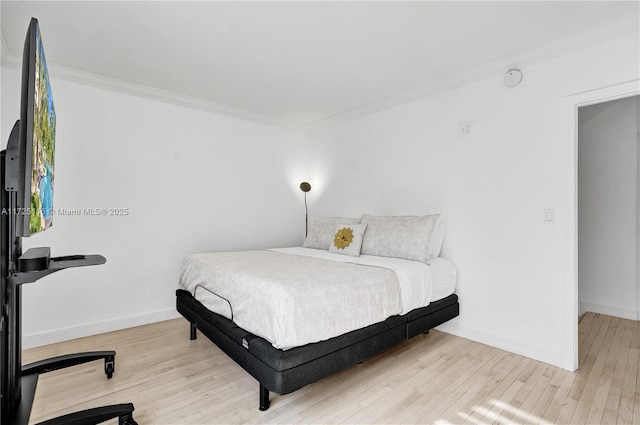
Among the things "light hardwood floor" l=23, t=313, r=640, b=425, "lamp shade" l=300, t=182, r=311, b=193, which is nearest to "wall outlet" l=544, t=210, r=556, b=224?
"light hardwood floor" l=23, t=313, r=640, b=425

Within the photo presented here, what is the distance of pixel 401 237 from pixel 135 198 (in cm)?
276

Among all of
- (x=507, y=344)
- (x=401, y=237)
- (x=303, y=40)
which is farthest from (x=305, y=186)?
(x=507, y=344)

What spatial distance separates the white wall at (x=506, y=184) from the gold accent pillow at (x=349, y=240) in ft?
1.95

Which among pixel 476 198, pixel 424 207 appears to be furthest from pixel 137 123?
pixel 476 198

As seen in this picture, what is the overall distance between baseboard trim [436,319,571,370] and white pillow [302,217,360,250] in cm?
148

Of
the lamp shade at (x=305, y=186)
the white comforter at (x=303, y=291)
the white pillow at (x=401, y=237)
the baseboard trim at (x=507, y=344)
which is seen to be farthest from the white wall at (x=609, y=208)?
the lamp shade at (x=305, y=186)

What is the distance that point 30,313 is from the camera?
9.23 feet

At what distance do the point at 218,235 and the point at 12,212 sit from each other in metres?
2.50

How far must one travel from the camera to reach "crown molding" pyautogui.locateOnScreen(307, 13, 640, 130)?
224cm

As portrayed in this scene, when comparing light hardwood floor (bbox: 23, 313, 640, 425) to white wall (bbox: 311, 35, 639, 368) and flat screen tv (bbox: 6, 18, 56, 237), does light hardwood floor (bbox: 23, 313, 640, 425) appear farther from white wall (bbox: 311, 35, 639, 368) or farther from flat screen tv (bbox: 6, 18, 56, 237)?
flat screen tv (bbox: 6, 18, 56, 237)

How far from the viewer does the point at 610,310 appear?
3639mm

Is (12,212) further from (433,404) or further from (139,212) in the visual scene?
(433,404)

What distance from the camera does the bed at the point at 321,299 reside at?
5.99 ft

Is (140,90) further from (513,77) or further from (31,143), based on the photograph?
(513,77)
